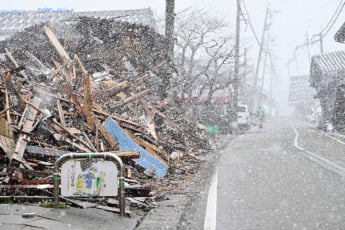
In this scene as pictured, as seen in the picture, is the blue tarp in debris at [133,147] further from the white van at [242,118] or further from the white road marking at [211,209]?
the white van at [242,118]

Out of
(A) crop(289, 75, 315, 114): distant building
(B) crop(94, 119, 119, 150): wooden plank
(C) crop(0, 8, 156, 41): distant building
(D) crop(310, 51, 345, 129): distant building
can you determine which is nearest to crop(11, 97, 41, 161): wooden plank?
(B) crop(94, 119, 119, 150): wooden plank

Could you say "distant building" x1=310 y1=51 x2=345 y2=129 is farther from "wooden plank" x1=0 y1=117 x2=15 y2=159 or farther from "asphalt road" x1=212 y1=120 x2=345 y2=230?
"wooden plank" x1=0 y1=117 x2=15 y2=159

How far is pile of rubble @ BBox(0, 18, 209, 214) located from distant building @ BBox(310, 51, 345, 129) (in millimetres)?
12934

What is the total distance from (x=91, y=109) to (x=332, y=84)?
2152cm

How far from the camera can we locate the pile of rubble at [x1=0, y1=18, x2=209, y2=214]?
249 inches

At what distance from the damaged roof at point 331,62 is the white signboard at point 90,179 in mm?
23679

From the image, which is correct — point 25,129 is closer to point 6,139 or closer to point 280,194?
point 6,139

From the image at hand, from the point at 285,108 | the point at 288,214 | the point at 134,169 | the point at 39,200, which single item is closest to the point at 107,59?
the point at 134,169

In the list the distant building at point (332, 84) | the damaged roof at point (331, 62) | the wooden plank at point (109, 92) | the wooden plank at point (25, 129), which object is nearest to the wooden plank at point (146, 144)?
the wooden plank at point (109, 92)

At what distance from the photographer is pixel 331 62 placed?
1023 inches

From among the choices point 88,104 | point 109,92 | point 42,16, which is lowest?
point 88,104

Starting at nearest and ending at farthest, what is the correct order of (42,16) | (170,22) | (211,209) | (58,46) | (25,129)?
(211,209), (25,129), (58,46), (170,22), (42,16)

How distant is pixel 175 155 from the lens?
34.5 feet

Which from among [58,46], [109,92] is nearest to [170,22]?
[58,46]
